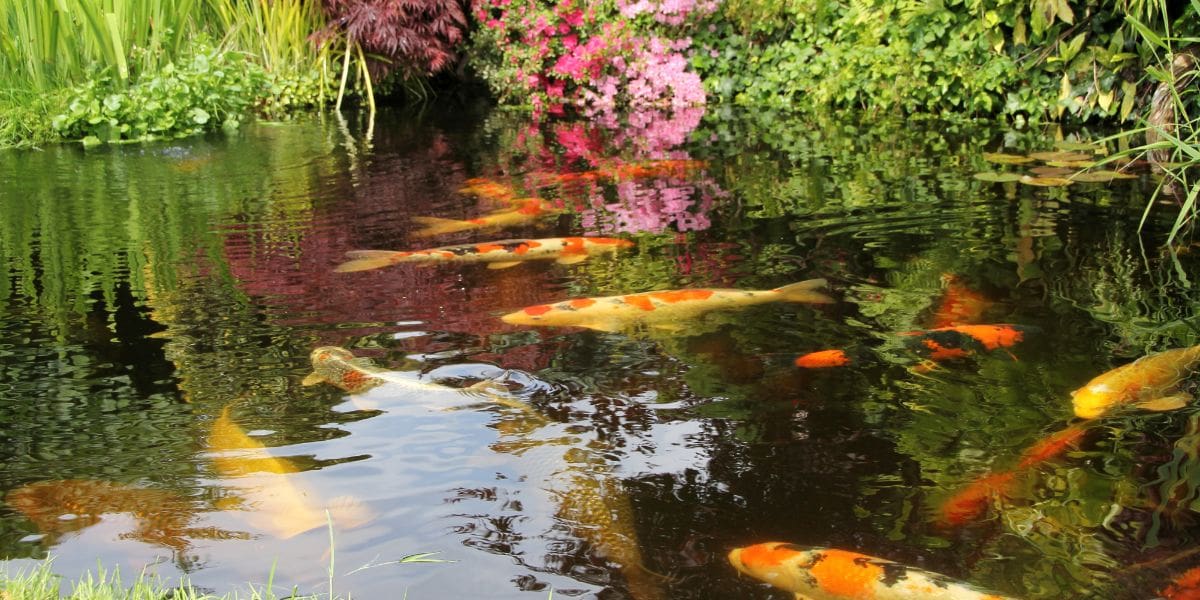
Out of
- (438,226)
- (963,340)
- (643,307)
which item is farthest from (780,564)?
(438,226)

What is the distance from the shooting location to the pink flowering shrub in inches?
483

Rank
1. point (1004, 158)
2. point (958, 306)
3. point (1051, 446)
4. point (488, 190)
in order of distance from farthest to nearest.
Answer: point (1004, 158) < point (488, 190) < point (958, 306) < point (1051, 446)

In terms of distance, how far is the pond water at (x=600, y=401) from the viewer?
296 cm

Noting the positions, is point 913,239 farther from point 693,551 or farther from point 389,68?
point 389,68

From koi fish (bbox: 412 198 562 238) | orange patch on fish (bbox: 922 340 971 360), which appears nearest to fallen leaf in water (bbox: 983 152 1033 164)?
koi fish (bbox: 412 198 562 238)

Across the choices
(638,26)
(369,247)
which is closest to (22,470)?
(369,247)

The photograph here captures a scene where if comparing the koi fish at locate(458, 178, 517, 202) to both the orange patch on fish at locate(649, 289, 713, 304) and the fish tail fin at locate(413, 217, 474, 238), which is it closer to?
the fish tail fin at locate(413, 217, 474, 238)

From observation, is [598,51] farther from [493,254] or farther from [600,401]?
[600,401]

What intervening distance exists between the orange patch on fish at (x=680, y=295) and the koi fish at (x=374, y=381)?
3.44 ft

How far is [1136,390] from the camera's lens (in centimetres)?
366

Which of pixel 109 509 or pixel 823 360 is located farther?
pixel 823 360

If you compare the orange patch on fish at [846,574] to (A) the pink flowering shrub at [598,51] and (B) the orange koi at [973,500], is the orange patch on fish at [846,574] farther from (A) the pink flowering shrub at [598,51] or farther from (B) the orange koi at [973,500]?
(A) the pink flowering shrub at [598,51]

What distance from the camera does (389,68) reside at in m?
13.3

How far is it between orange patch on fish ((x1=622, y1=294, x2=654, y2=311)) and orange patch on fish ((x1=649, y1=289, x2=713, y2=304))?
0.15 ft
